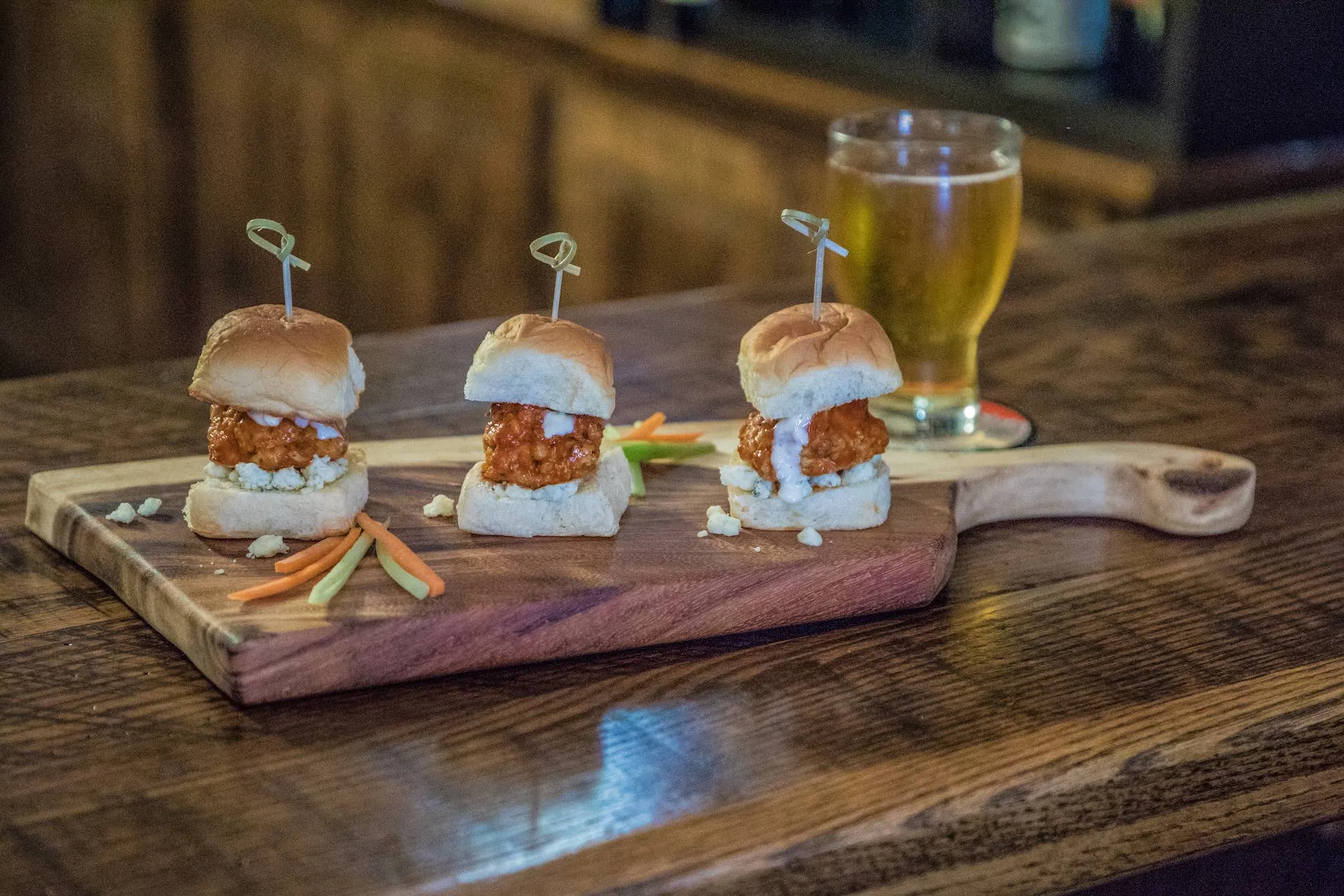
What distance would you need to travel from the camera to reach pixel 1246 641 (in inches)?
53.4

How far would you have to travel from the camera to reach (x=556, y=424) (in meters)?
1.40

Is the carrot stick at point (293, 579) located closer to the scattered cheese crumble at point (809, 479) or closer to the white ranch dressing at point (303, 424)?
the white ranch dressing at point (303, 424)

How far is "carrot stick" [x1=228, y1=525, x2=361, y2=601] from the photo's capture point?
126cm

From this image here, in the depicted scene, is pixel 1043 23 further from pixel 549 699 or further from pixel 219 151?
pixel 219 151

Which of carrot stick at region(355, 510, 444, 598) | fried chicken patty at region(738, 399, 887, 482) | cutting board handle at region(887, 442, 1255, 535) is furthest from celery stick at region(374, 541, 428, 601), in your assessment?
cutting board handle at region(887, 442, 1255, 535)

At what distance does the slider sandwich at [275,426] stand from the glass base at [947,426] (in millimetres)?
695

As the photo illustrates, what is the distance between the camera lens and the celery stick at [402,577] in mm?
1271

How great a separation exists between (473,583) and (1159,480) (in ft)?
2.50

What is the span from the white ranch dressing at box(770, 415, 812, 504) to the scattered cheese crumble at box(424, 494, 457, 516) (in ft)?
1.07

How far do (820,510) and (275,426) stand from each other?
0.53 metres

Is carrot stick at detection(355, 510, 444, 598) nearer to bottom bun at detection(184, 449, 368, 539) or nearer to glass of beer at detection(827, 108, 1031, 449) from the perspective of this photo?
bottom bun at detection(184, 449, 368, 539)

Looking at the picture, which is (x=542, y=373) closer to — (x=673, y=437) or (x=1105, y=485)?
(x=673, y=437)

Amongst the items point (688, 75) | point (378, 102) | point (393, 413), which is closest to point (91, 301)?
point (378, 102)

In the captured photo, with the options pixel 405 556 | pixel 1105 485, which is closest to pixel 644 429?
pixel 405 556
